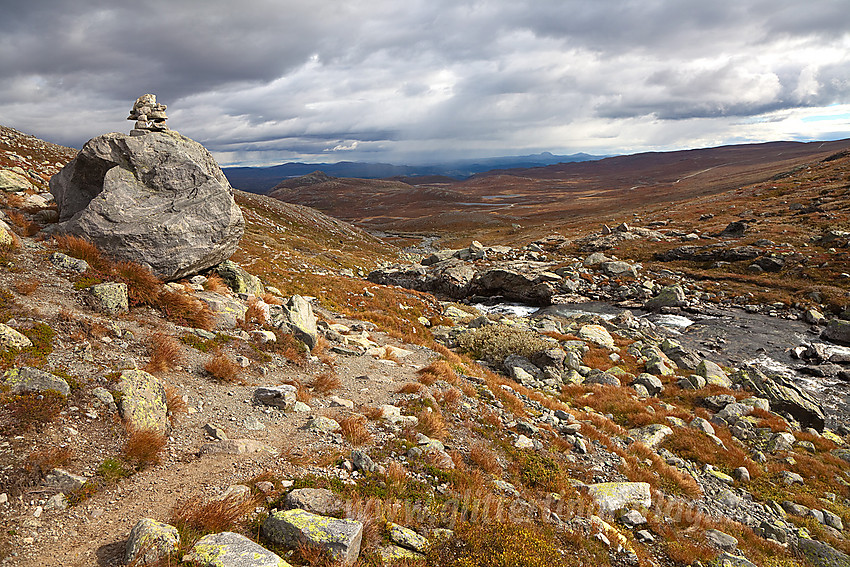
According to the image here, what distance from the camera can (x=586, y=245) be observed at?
68625 millimetres

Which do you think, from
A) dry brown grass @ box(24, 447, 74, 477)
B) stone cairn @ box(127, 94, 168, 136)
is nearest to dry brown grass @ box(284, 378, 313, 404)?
dry brown grass @ box(24, 447, 74, 477)

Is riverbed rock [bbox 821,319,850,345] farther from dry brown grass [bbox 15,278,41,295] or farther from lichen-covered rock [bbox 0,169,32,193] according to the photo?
lichen-covered rock [bbox 0,169,32,193]

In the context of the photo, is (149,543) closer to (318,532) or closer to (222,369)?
(318,532)

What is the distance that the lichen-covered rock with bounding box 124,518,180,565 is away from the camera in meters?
4.59

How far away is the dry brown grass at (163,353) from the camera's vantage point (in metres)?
9.31

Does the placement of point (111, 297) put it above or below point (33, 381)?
above

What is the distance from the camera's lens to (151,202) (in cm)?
1433

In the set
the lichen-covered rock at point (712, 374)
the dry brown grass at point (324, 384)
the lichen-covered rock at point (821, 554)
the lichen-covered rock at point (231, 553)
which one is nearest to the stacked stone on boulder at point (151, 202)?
the dry brown grass at point (324, 384)

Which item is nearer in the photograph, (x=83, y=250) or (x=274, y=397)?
(x=274, y=397)

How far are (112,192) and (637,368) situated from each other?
2736 centimetres

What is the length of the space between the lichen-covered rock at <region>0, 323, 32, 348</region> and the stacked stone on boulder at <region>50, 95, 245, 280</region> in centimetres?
581

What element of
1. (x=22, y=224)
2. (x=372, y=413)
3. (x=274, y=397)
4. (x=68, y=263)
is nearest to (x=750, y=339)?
(x=372, y=413)

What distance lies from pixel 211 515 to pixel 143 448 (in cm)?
218

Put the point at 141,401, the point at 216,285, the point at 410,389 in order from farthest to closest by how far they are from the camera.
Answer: the point at 216,285 < the point at 410,389 < the point at 141,401
